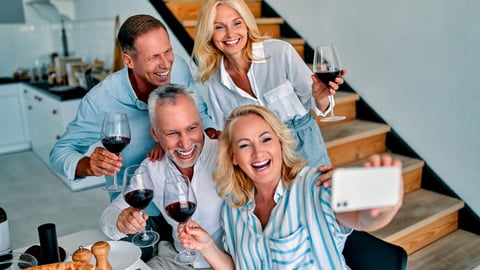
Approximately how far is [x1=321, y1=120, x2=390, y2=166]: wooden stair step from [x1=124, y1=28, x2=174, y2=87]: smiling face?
1322mm

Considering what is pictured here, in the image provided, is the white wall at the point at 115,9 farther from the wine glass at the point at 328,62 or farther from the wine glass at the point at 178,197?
the wine glass at the point at 178,197

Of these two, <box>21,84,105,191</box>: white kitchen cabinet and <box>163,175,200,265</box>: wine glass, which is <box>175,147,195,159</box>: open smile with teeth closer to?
<box>163,175,200,265</box>: wine glass

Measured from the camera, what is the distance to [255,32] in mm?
1939

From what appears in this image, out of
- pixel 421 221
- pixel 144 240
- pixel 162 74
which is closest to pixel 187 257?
pixel 144 240

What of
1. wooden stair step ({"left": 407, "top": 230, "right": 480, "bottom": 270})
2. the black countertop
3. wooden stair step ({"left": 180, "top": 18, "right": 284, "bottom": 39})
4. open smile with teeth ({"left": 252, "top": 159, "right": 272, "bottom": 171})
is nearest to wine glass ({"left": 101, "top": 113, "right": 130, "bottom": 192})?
open smile with teeth ({"left": 252, "top": 159, "right": 272, "bottom": 171})

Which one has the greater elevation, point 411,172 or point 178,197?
point 178,197

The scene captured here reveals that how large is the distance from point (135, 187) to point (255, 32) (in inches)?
37.6

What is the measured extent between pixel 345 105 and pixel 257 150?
198 centimetres

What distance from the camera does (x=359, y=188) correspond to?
0.75m

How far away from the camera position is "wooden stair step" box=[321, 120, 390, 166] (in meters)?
2.84

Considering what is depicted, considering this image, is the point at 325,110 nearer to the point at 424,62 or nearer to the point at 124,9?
the point at 424,62

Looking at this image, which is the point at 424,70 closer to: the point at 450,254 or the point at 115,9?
the point at 450,254

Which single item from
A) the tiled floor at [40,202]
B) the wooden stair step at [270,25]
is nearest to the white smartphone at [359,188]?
the wooden stair step at [270,25]

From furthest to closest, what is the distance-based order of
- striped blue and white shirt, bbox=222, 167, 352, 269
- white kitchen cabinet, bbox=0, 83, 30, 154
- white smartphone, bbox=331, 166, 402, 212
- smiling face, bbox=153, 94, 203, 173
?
white kitchen cabinet, bbox=0, 83, 30, 154 < smiling face, bbox=153, 94, 203, 173 < striped blue and white shirt, bbox=222, 167, 352, 269 < white smartphone, bbox=331, 166, 402, 212
